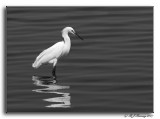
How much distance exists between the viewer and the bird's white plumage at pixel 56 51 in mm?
17042

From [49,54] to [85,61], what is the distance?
58 cm

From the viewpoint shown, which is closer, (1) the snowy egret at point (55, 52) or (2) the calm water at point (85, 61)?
(2) the calm water at point (85, 61)

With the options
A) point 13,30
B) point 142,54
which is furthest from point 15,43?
point 142,54

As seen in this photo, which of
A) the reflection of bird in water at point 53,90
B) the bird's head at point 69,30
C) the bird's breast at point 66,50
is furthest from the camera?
the bird's breast at point 66,50

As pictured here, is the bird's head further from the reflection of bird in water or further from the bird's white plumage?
the reflection of bird in water

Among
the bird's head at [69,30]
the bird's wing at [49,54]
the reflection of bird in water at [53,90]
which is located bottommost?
the reflection of bird in water at [53,90]

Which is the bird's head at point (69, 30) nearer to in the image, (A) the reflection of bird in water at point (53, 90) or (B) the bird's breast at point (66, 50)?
(B) the bird's breast at point (66, 50)

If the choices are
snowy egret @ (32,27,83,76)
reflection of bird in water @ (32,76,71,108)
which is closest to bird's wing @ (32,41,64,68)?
snowy egret @ (32,27,83,76)

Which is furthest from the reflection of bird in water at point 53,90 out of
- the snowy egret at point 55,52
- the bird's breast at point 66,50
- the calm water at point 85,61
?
the bird's breast at point 66,50

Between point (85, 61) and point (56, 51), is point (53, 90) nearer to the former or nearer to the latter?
point (85, 61)

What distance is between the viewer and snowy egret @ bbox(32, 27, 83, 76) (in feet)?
55.8

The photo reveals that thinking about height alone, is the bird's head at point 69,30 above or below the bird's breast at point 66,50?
above

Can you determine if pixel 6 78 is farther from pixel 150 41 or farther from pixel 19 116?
pixel 150 41

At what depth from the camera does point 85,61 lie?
1697 cm
